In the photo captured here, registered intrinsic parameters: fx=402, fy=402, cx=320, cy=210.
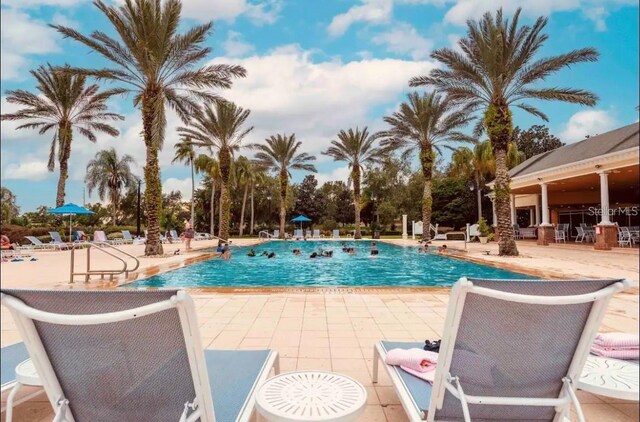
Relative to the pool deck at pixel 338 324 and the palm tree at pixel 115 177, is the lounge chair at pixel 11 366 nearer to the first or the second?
the pool deck at pixel 338 324

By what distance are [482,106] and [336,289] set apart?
10.7m

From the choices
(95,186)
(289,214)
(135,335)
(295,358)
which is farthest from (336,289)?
(289,214)

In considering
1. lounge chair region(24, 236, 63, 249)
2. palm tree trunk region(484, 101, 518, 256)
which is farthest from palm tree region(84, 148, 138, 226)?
palm tree trunk region(484, 101, 518, 256)

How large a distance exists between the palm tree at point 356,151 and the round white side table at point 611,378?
23410 millimetres

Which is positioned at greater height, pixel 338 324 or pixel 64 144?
pixel 64 144

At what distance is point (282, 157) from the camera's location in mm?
27812

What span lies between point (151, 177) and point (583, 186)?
18.9m

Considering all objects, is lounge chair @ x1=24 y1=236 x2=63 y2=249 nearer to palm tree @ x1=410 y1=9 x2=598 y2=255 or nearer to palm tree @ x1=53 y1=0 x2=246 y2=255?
palm tree @ x1=53 y1=0 x2=246 y2=255

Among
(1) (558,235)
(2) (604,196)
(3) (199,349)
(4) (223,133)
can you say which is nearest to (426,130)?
(1) (558,235)

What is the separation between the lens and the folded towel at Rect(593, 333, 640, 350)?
251cm

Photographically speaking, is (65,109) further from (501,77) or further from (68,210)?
(501,77)

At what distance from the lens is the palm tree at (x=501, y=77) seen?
38.1 ft

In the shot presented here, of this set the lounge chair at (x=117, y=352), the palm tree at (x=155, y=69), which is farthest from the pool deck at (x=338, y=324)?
the palm tree at (x=155, y=69)

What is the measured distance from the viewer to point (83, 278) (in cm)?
771
